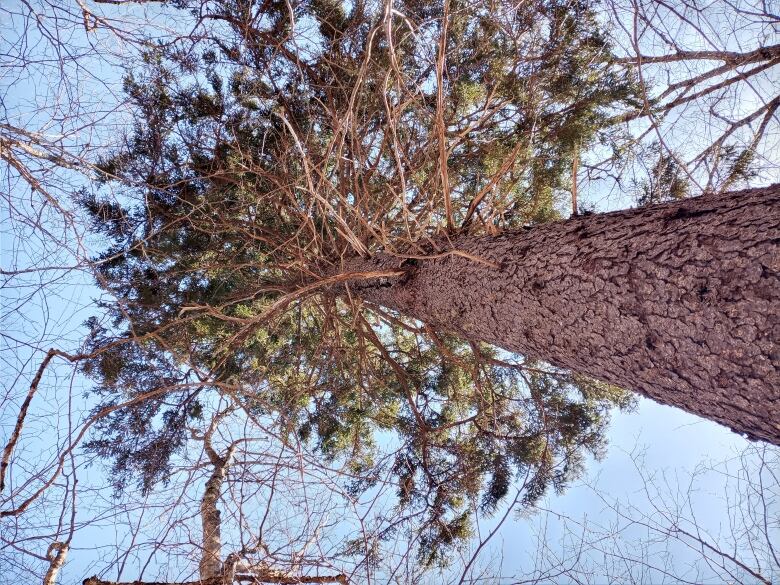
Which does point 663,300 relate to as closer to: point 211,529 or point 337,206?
point 211,529

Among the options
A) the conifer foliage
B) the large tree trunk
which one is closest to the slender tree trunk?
the conifer foliage

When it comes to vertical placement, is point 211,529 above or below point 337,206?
below

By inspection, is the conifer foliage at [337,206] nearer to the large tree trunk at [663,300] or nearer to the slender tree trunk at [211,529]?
the slender tree trunk at [211,529]

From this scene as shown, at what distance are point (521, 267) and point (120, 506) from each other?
1691 millimetres

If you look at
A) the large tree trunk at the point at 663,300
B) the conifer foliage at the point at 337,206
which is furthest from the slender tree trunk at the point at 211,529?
the large tree trunk at the point at 663,300

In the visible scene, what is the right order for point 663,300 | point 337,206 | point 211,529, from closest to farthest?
point 663,300 < point 211,529 < point 337,206

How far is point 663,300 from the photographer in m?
1.12

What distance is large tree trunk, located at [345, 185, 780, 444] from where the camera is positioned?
37.9 inches

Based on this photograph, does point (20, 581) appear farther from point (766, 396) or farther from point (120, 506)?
point (766, 396)

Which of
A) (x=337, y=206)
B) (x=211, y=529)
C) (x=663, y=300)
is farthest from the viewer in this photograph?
(x=337, y=206)

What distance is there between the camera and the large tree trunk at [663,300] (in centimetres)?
96

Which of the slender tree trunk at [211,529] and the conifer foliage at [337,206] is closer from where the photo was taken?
the slender tree trunk at [211,529]

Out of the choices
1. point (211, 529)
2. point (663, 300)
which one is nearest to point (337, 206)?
point (211, 529)

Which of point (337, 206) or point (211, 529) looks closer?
point (211, 529)
